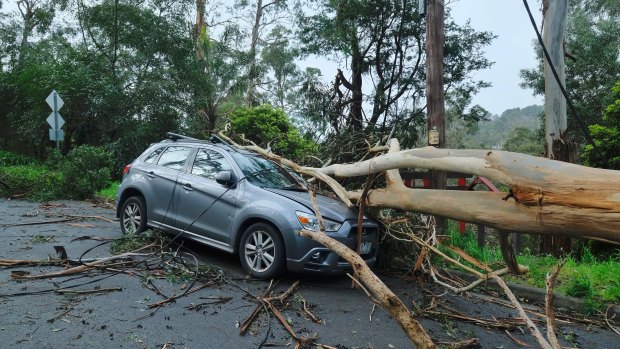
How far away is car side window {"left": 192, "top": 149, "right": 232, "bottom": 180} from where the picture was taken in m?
6.65

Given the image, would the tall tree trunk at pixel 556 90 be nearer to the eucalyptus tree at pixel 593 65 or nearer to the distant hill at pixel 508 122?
the eucalyptus tree at pixel 593 65

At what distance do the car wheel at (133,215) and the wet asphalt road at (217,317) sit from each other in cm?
102

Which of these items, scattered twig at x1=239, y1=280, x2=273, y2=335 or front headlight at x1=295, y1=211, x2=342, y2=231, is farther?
front headlight at x1=295, y1=211, x2=342, y2=231

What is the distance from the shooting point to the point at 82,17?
20.9 meters

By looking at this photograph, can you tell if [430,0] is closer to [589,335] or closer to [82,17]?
[589,335]

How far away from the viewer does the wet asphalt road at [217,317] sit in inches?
155

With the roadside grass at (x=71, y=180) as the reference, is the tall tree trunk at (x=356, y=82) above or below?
above

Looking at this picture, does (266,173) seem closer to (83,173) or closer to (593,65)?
(83,173)

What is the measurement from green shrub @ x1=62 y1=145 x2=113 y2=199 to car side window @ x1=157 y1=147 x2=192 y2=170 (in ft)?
22.2

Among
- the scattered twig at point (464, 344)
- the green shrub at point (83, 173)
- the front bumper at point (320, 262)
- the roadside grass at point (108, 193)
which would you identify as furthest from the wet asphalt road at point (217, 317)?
the roadside grass at point (108, 193)

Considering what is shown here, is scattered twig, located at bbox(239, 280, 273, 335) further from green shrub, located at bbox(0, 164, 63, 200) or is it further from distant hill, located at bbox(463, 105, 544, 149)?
distant hill, located at bbox(463, 105, 544, 149)

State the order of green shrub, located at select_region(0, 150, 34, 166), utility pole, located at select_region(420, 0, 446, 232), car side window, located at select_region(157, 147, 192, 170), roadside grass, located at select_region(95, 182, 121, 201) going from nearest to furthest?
car side window, located at select_region(157, 147, 192, 170) → utility pole, located at select_region(420, 0, 446, 232) → roadside grass, located at select_region(95, 182, 121, 201) → green shrub, located at select_region(0, 150, 34, 166)

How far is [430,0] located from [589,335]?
5.61 metres

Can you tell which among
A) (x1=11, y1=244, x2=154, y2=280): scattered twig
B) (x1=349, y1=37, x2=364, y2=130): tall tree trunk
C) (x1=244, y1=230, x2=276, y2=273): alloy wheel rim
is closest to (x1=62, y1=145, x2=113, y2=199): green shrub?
(x1=349, y1=37, x2=364, y2=130): tall tree trunk
